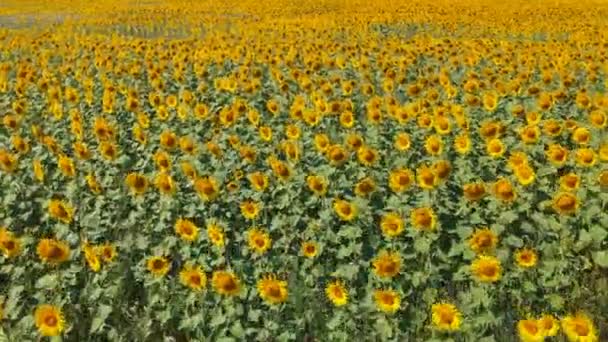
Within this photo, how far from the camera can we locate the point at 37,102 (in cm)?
939

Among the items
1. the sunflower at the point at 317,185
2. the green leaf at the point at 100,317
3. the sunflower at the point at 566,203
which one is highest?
the sunflower at the point at 566,203

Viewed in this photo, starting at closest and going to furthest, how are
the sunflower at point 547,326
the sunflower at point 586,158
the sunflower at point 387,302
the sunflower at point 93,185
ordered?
the sunflower at point 547,326, the sunflower at point 387,302, the sunflower at point 586,158, the sunflower at point 93,185

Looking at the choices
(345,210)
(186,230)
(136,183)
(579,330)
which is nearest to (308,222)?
(345,210)

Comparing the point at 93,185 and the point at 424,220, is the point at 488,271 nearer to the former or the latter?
the point at 424,220

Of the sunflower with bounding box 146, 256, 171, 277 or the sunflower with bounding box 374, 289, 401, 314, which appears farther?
the sunflower with bounding box 146, 256, 171, 277

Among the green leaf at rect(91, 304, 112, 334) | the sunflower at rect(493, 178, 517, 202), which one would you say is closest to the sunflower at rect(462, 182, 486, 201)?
the sunflower at rect(493, 178, 517, 202)

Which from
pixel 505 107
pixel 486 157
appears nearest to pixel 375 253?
pixel 486 157

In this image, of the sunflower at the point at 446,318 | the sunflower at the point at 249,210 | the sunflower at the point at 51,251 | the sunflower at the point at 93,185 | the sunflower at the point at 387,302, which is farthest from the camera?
the sunflower at the point at 93,185

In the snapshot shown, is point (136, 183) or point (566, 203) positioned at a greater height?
point (566, 203)

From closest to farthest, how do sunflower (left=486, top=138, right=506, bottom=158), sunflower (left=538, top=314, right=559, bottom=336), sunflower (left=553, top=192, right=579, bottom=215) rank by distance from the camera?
sunflower (left=538, top=314, right=559, bottom=336), sunflower (left=553, top=192, right=579, bottom=215), sunflower (left=486, top=138, right=506, bottom=158)

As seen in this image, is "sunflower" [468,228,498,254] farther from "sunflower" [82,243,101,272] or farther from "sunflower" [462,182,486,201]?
"sunflower" [82,243,101,272]

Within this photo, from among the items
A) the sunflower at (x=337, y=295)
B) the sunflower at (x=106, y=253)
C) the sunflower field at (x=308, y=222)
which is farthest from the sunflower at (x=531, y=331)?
the sunflower at (x=106, y=253)

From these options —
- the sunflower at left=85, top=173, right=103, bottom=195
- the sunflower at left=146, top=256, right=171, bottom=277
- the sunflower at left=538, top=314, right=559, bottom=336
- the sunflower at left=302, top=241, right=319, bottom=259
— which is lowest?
the sunflower at left=85, top=173, right=103, bottom=195

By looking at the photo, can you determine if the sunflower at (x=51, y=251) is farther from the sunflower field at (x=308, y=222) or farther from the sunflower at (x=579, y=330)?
the sunflower at (x=579, y=330)
